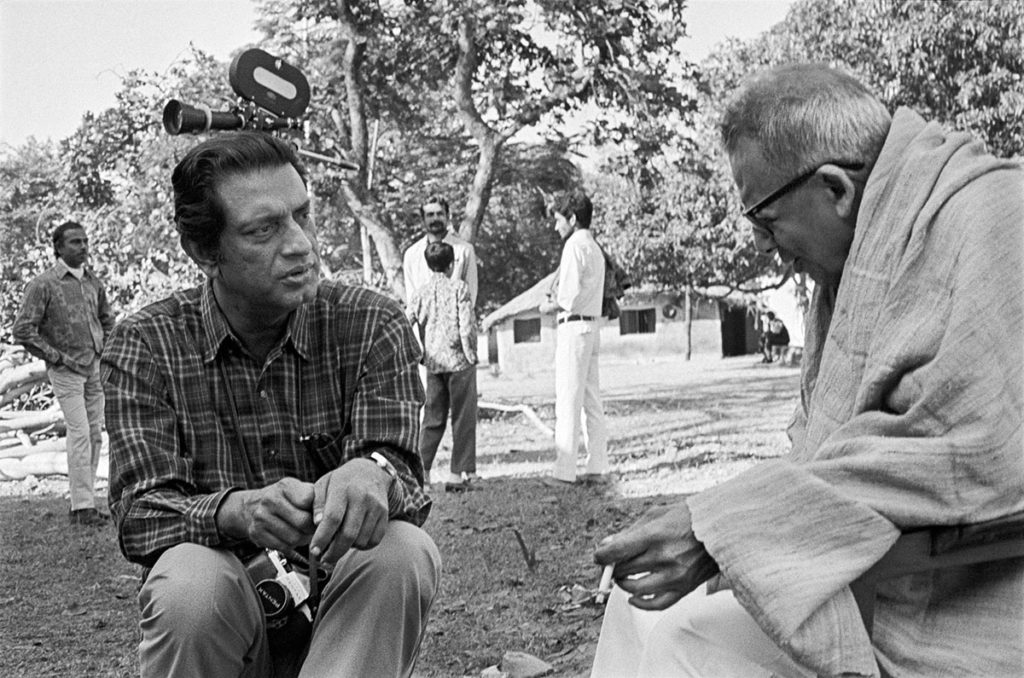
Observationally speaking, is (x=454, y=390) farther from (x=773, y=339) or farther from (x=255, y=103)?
(x=773, y=339)

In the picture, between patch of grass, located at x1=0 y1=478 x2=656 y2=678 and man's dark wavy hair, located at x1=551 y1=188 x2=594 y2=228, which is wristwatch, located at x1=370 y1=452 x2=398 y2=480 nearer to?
patch of grass, located at x1=0 y1=478 x2=656 y2=678

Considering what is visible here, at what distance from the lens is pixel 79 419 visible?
7.67 m

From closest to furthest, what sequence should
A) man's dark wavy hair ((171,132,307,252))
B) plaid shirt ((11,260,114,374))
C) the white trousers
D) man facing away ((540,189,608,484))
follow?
the white trousers < man's dark wavy hair ((171,132,307,252)) < plaid shirt ((11,260,114,374)) < man facing away ((540,189,608,484))

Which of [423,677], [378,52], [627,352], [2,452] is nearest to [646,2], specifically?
[378,52]

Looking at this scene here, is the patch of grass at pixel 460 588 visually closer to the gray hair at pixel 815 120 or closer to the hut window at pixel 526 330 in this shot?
the gray hair at pixel 815 120

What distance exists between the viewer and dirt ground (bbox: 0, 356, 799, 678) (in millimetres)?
4629

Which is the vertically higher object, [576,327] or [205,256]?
[205,256]

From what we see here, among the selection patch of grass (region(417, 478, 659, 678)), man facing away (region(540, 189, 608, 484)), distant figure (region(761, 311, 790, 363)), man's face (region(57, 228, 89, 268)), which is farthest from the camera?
distant figure (region(761, 311, 790, 363))

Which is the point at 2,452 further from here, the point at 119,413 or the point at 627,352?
the point at 627,352

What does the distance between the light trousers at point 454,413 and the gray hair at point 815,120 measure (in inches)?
242

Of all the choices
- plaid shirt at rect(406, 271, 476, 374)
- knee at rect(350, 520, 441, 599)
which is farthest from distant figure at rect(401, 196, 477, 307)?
knee at rect(350, 520, 441, 599)

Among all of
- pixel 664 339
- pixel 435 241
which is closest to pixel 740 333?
pixel 664 339

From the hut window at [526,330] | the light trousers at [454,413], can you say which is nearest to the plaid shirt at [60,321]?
the light trousers at [454,413]

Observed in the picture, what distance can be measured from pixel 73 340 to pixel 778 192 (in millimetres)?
6723
